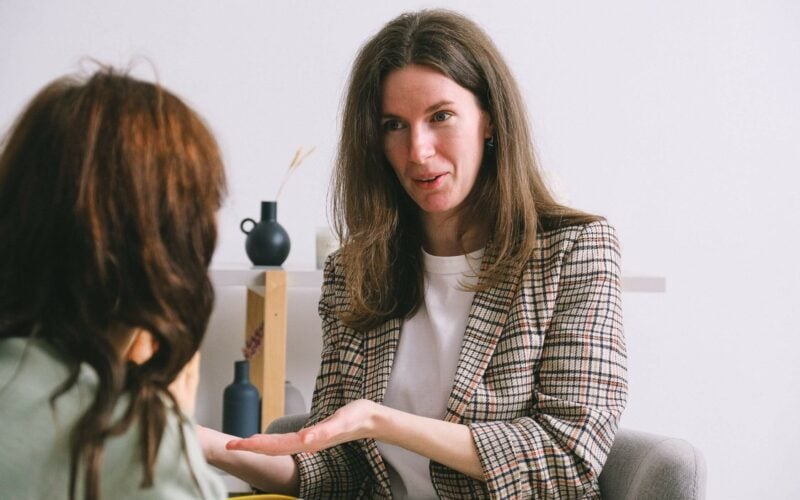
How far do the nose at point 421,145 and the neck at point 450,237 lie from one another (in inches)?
7.0

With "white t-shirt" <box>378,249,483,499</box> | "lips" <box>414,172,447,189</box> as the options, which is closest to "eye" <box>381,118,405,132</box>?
"lips" <box>414,172,447,189</box>

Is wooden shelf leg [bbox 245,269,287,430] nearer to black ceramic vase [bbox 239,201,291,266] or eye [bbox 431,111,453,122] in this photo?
black ceramic vase [bbox 239,201,291,266]

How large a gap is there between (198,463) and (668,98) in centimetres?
244

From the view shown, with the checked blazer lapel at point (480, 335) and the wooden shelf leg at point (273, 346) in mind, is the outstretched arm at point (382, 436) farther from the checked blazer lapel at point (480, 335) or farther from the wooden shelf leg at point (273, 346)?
the wooden shelf leg at point (273, 346)

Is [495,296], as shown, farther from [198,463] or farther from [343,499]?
[198,463]

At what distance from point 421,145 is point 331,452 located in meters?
0.58

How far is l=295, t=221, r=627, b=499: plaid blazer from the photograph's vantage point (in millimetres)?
1392

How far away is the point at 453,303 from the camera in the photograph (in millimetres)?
1618

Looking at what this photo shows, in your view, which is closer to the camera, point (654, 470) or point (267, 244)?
point (654, 470)

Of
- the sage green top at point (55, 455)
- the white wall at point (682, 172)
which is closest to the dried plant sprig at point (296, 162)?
the white wall at point (682, 172)

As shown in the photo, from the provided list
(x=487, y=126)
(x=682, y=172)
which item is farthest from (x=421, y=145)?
(x=682, y=172)

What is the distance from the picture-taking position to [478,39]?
159cm

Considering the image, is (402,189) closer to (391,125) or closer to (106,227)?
(391,125)

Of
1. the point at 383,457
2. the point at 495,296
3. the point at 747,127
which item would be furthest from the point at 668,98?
the point at 383,457
